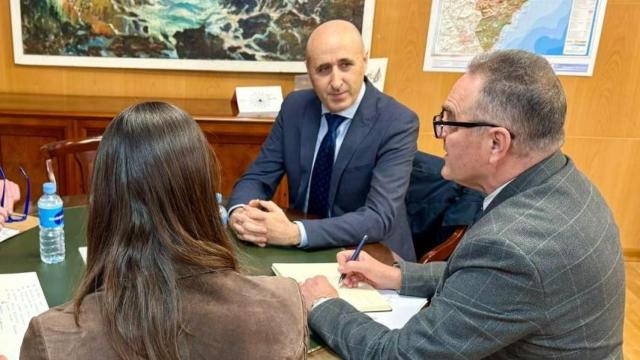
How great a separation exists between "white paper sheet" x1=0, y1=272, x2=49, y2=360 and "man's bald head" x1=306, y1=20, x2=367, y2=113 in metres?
1.16

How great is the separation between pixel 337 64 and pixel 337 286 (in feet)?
3.08

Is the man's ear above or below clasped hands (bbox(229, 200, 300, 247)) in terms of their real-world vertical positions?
above

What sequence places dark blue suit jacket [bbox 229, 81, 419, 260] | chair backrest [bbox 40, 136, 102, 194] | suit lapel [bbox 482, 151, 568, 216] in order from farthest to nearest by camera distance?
1. chair backrest [bbox 40, 136, 102, 194]
2. dark blue suit jacket [bbox 229, 81, 419, 260]
3. suit lapel [bbox 482, 151, 568, 216]

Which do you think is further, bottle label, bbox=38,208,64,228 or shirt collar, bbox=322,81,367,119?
shirt collar, bbox=322,81,367,119

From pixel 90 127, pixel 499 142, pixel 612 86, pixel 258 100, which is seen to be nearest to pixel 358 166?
pixel 499 142

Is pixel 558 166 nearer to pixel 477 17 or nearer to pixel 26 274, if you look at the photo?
pixel 26 274

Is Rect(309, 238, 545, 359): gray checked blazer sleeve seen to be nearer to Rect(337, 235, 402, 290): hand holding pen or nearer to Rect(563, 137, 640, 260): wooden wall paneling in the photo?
Rect(337, 235, 402, 290): hand holding pen

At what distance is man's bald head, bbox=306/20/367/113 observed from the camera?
6.40 ft

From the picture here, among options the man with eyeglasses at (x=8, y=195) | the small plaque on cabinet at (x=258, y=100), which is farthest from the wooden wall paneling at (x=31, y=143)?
the man with eyeglasses at (x=8, y=195)

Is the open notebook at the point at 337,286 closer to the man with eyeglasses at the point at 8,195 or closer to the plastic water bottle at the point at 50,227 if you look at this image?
the plastic water bottle at the point at 50,227

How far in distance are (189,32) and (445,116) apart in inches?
84.4

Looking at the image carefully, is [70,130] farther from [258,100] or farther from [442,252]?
[442,252]

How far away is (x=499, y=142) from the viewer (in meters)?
1.09

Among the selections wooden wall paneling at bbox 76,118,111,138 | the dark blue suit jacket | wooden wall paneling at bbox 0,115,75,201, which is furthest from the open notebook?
wooden wall paneling at bbox 0,115,75,201
